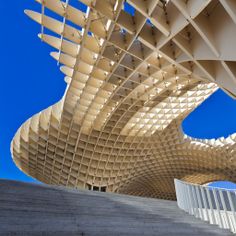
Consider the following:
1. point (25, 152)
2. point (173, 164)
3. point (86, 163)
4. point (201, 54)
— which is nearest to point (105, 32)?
point (201, 54)

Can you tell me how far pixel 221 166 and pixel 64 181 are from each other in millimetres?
31213

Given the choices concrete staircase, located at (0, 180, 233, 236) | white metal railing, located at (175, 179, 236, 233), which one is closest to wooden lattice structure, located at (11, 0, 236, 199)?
white metal railing, located at (175, 179, 236, 233)

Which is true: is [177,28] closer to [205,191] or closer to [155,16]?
[155,16]

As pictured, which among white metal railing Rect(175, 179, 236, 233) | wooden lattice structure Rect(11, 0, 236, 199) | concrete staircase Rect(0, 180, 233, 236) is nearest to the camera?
concrete staircase Rect(0, 180, 233, 236)

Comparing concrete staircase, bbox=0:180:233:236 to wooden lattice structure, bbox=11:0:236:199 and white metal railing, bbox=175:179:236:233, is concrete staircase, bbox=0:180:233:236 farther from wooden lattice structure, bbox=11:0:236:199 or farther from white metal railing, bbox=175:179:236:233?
wooden lattice structure, bbox=11:0:236:199

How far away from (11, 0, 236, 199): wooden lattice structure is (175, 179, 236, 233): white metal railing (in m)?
5.40

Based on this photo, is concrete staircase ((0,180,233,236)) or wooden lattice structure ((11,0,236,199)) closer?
concrete staircase ((0,180,233,236))

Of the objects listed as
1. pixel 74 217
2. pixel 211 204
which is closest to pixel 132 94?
pixel 211 204

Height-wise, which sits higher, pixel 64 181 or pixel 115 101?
pixel 115 101

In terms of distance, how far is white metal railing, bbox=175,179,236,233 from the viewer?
10.8 metres

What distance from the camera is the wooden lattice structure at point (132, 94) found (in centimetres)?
1254

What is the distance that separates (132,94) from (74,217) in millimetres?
18800

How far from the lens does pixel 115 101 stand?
89.9 feet

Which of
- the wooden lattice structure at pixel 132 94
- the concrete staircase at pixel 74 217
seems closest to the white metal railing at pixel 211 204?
the concrete staircase at pixel 74 217
